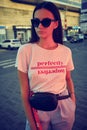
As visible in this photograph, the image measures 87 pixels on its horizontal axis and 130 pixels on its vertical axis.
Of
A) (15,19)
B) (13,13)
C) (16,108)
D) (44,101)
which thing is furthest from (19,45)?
(44,101)

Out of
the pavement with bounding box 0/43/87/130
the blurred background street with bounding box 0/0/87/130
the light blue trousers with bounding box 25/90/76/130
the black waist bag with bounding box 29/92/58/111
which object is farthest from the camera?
the blurred background street with bounding box 0/0/87/130

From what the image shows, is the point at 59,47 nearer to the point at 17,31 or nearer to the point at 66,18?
the point at 17,31

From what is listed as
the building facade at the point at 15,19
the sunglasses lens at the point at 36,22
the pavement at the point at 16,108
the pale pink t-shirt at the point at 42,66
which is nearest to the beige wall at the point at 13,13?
the building facade at the point at 15,19

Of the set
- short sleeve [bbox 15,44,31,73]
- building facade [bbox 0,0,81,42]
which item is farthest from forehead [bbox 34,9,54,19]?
building facade [bbox 0,0,81,42]

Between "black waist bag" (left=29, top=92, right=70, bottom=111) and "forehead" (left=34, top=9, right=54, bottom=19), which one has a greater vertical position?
"forehead" (left=34, top=9, right=54, bottom=19)

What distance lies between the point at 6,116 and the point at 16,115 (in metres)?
0.21

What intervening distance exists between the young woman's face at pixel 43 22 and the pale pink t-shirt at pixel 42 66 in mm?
135

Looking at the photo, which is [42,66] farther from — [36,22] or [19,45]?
[19,45]

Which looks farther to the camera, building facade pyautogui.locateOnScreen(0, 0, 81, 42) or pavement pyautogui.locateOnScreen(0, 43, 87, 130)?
building facade pyautogui.locateOnScreen(0, 0, 81, 42)

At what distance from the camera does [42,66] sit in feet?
5.54

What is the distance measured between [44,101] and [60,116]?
0.91ft

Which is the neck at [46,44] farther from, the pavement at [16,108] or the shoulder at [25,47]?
the pavement at [16,108]

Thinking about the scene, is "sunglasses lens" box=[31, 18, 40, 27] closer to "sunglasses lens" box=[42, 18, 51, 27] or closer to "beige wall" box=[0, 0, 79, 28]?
"sunglasses lens" box=[42, 18, 51, 27]

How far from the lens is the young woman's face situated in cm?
173
